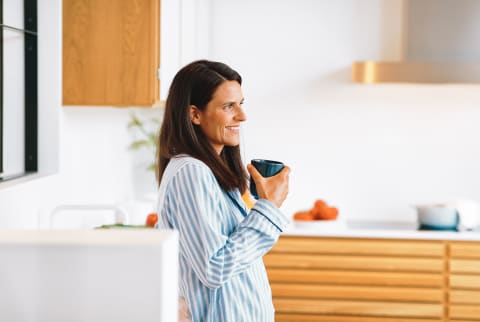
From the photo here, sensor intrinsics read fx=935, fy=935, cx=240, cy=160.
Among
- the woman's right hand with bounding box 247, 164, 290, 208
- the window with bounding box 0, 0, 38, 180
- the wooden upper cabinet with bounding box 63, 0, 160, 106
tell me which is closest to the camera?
the woman's right hand with bounding box 247, 164, 290, 208

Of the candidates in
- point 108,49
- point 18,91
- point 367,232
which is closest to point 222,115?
point 18,91

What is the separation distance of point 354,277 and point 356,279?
14mm

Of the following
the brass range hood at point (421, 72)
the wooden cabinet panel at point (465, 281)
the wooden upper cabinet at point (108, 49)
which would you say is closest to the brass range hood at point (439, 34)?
the brass range hood at point (421, 72)

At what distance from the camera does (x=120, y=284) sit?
4.09 feet

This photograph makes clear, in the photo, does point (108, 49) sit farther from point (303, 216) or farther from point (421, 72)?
point (421, 72)

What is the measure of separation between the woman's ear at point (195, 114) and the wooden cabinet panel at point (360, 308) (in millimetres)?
2654

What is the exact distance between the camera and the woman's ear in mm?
2021

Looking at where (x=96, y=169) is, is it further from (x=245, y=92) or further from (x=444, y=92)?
(x=444, y=92)

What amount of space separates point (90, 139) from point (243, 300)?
1.95 meters

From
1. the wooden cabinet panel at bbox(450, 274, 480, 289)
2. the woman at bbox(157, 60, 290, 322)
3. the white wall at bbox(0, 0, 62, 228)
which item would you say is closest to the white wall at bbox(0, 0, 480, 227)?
the wooden cabinet panel at bbox(450, 274, 480, 289)

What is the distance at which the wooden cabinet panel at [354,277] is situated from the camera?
4.48 metres

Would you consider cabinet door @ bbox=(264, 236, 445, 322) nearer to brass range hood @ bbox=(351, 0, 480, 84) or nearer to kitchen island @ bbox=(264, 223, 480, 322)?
kitchen island @ bbox=(264, 223, 480, 322)

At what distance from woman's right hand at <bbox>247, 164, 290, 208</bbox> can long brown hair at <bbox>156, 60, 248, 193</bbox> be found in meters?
0.06

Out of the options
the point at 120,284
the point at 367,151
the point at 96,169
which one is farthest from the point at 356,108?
the point at 120,284
